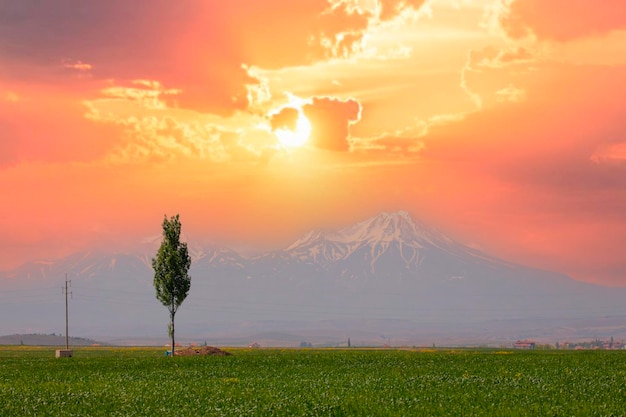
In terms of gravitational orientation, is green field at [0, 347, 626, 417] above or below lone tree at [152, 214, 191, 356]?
below

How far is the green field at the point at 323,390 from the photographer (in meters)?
43.6

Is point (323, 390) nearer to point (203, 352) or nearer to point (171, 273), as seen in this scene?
point (203, 352)

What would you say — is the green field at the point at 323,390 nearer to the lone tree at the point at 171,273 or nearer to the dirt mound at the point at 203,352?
the dirt mound at the point at 203,352

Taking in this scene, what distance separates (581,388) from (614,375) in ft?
33.9

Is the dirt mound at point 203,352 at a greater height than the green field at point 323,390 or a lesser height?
lesser

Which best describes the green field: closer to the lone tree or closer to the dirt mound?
the dirt mound

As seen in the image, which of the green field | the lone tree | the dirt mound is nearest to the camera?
the green field

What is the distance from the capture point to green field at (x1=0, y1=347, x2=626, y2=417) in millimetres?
43625

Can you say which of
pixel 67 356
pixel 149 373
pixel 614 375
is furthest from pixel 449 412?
pixel 67 356

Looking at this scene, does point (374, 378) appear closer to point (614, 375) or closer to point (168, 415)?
point (614, 375)

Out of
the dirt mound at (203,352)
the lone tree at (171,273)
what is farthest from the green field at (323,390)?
the lone tree at (171,273)

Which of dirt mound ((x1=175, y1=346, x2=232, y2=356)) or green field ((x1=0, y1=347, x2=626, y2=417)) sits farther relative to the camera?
dirt mound ((x1=175, y1=346, x2=232, y2=356))

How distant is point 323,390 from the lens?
5234cm

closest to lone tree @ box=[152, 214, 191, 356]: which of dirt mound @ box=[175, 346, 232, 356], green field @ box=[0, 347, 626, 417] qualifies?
dirt mound @ box=[175, 346, 232, 356]
